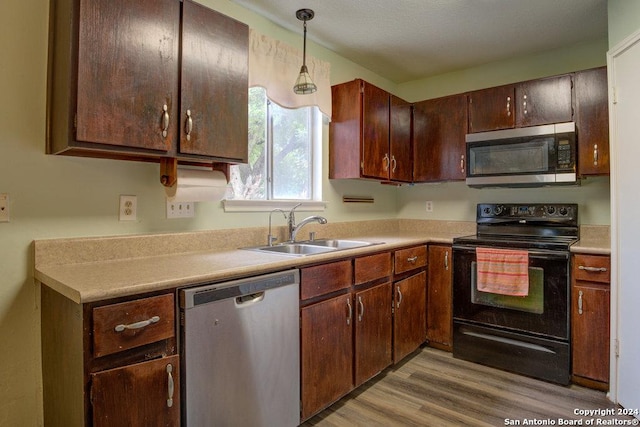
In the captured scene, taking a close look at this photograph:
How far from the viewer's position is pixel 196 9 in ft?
5.39

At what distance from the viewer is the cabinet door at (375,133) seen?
8.86 ft

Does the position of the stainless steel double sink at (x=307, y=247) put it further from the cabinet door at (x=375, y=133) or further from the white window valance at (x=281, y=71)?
the white window valance at (x=281, y=71)

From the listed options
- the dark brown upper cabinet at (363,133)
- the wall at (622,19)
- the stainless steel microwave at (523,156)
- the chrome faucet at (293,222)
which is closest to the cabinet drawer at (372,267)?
the chrome faucet at (293,222)

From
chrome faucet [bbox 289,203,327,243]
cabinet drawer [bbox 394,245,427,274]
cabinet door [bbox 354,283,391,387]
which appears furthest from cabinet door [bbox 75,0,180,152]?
cabinet drawer [bbox 394,245,427,274]

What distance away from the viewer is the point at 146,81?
4.83 ft

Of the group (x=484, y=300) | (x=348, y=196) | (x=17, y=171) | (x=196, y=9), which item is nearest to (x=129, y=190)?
(x=17, y=171)

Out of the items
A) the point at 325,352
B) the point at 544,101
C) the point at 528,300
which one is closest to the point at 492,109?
the point at 544,101

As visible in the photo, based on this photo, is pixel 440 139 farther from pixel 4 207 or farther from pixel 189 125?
pixel 4 207

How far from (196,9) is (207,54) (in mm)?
193

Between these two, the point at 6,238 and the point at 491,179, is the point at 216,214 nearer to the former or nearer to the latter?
the point at 6,238

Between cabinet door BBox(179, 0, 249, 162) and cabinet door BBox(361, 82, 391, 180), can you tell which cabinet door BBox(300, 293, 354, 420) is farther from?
cabinet door BBox(361, 82, 391, 180)

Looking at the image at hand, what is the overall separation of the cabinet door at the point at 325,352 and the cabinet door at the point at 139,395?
0.65 meters

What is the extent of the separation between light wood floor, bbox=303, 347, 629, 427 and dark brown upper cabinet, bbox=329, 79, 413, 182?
144 cm

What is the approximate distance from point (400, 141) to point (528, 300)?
1.53 m
